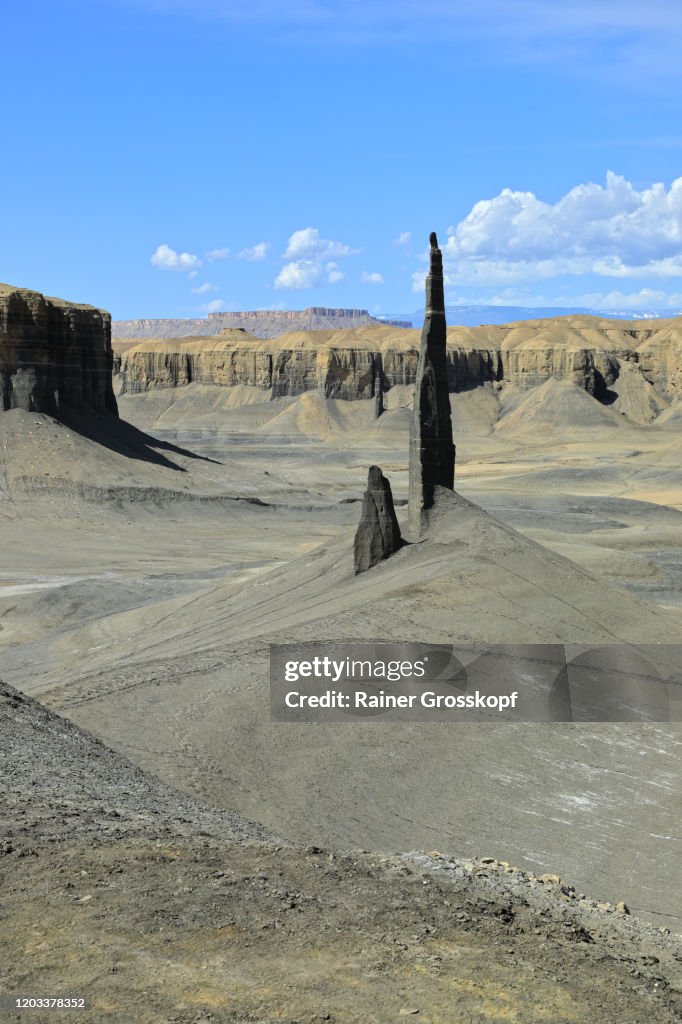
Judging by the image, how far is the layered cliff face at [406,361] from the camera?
124125mm

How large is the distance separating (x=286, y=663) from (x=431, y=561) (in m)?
6.62

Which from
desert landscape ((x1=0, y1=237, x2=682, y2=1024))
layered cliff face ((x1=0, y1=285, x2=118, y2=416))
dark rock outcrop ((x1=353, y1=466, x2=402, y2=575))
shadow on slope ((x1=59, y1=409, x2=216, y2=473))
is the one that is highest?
layered cliff face ((x1=0, y1=285, x2=118, y2=416))

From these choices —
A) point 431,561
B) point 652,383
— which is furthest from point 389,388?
point 431,561

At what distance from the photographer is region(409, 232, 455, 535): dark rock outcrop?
93.0 feet

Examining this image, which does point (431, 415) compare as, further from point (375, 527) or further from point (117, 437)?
point (117, 437)

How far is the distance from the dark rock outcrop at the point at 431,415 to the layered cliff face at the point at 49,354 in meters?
36.3

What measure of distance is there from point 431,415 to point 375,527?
13.3 ft

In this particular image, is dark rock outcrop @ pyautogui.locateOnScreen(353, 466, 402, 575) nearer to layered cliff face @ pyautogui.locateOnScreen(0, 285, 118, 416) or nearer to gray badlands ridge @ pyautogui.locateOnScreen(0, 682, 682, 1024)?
gray badlands ridge @ pyautogui.locateOnScreen(0, 682, 682, 1024)

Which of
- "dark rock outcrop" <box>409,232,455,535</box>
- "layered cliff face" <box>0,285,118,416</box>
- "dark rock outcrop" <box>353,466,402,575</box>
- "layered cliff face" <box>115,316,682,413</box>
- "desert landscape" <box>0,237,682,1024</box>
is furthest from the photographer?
"layered cliff face" <box>115,316,682,413</box>

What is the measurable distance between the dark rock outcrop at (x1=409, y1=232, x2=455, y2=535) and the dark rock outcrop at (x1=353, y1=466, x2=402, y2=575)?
190 cm

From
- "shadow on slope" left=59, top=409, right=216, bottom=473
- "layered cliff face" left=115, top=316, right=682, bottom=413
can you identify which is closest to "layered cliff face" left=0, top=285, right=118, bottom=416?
"shadow on slope" left=59, top=409, right=216, bottom=473

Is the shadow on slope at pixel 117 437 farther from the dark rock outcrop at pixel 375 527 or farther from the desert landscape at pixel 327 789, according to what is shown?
the dark rock outcrop at pixel 375 527

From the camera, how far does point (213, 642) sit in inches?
912

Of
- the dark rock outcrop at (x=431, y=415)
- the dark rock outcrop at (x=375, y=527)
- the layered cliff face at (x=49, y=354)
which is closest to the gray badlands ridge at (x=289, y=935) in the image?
the dark rock outcrop at (x=375, y=527)
